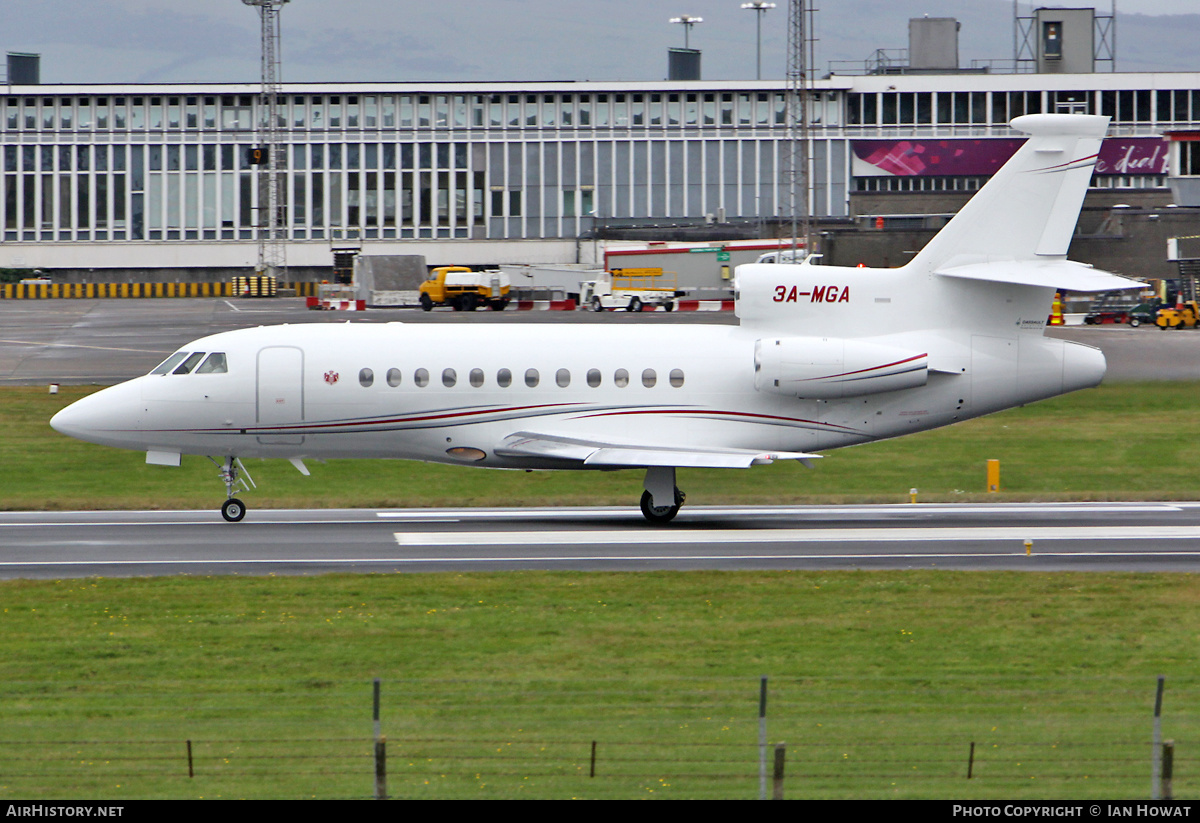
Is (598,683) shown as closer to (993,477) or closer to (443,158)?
(993,477)

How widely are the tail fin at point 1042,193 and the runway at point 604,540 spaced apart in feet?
18.9

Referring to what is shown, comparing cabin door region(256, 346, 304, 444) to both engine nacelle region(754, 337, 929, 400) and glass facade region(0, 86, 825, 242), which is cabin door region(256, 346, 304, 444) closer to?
engine nacelle region(754, 337, 929, 400)

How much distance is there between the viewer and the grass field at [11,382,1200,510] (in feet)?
113

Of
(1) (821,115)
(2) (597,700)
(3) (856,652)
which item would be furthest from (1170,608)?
(1) (821,115)

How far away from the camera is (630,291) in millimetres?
87500

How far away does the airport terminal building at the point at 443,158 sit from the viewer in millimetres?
121875

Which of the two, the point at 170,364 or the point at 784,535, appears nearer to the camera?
the point at 784,535

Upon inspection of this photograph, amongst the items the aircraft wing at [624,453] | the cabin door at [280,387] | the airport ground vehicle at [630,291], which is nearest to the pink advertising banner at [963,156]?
the airport ground vehicle at [630,291]

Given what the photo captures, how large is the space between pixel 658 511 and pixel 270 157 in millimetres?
99039

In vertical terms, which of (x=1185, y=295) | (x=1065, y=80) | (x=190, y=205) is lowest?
(x=1185, y=295)

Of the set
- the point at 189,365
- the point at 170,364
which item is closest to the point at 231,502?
the point at 189,365

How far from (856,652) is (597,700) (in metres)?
3.92

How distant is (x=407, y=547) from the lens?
2547 centimetres
